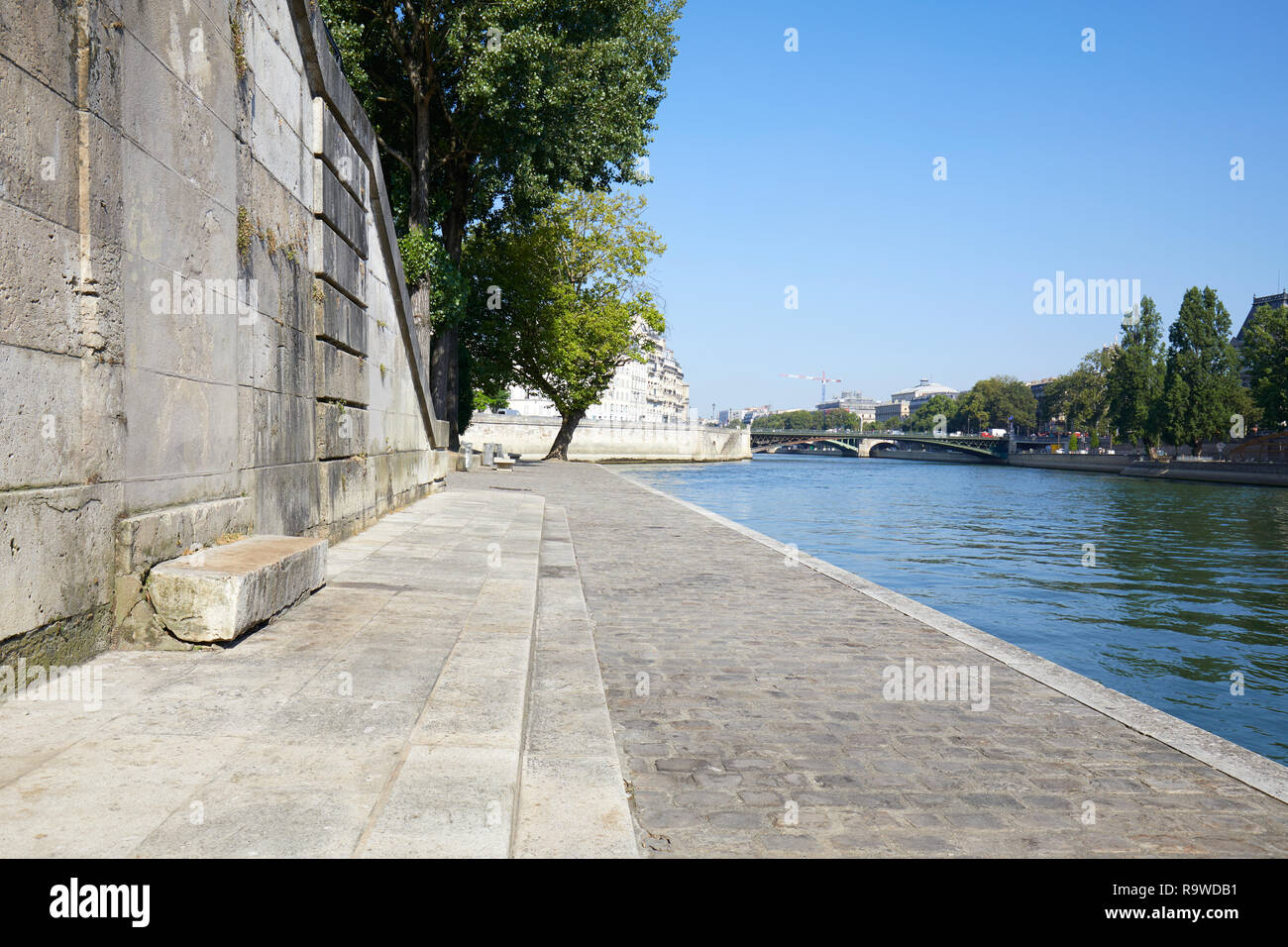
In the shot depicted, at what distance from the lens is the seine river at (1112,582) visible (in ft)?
24.9

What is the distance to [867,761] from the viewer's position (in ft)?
14.5

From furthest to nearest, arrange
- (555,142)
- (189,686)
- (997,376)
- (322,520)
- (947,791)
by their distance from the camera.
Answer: (997,376), (555,142), (322,520), (189,686), (947,791)

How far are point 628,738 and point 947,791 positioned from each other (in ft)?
5.12

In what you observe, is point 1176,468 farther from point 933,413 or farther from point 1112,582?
point 933,413

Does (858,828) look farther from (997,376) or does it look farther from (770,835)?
(997,376)

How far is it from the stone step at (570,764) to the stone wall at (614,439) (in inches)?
2208

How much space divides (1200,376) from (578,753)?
8564 centimetres

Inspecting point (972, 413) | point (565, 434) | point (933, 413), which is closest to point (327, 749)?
point (565, 434)

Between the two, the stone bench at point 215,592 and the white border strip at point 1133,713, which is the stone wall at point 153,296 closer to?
the stone bench at point 215,592

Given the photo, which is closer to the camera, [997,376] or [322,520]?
[322,520]

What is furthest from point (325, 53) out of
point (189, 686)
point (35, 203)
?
point (189, 686)

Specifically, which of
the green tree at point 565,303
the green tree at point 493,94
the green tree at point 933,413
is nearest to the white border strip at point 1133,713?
the green tree at point 493,94

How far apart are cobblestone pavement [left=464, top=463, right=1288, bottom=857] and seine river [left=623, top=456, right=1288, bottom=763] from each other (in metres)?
1.90
